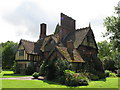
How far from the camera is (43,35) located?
42781 millimetres

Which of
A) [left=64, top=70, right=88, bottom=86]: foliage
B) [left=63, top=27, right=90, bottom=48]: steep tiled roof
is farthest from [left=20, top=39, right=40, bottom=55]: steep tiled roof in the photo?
[left=64, top=70, right=88, bottom=86]: foliage

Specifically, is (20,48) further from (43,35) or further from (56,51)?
(56,51)

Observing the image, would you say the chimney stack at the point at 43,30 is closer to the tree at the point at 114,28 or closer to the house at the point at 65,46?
the house at the point at 65,46

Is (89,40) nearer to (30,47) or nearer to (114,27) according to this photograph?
(114,27)

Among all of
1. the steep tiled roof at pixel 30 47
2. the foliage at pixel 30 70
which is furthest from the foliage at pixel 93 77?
the steep tiled roof at pixel 30 47

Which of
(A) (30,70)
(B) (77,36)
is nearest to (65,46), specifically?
(B) (77,36)

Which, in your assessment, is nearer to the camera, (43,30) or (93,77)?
(93,77)

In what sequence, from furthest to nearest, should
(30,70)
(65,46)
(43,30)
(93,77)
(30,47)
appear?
(43,30)
(30,47)
(30,70)
(65,46)
(93,77)

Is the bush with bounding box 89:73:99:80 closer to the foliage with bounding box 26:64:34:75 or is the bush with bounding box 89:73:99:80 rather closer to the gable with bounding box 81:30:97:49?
the gable with bounding box 81:30:97:49

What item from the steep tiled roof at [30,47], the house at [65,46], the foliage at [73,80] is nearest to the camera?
the foliage at [73,80]

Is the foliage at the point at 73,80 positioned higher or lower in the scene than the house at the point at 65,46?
lower

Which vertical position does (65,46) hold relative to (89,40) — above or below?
below

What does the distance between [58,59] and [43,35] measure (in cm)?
2182

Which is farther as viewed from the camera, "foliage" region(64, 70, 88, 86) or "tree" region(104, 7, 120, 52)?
"tree" region(104, 7, 120, 52)
